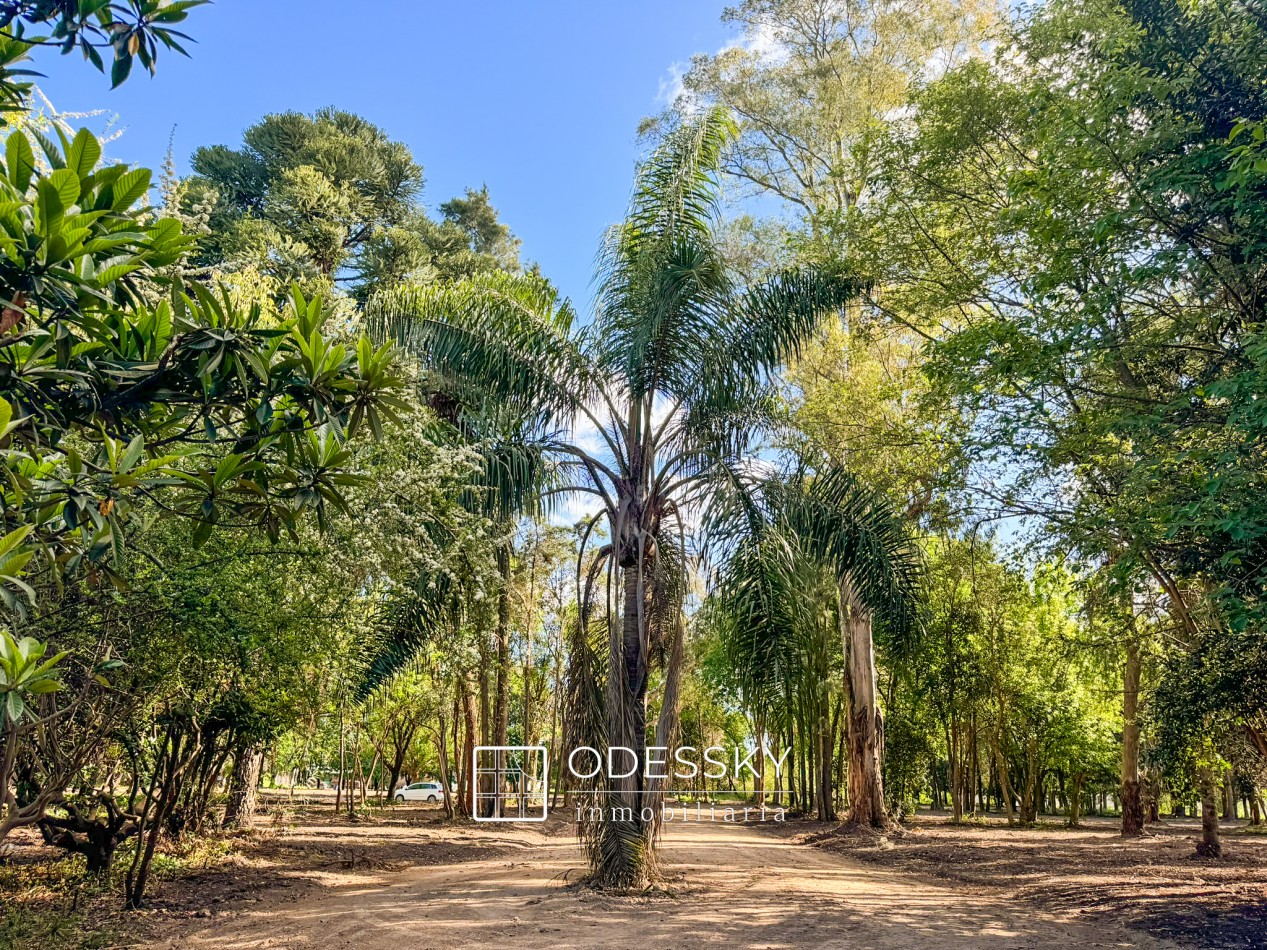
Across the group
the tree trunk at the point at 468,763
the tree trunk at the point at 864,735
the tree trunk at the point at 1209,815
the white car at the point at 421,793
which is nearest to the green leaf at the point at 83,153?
the tree trunk at the point at 1209,815

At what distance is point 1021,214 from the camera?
8.40 m

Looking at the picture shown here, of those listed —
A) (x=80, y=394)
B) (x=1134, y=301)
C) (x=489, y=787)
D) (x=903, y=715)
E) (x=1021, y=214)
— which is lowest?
(x=489, y=787)

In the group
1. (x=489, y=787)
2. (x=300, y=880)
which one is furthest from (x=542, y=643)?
(x=300, y=880)

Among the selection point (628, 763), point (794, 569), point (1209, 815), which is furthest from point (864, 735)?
point (794, 569)

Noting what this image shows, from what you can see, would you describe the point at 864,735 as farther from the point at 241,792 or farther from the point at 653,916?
the point at 241,792

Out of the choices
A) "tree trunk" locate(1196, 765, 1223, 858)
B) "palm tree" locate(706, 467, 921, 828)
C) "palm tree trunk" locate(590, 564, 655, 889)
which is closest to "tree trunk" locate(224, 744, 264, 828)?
"palm tree trunk" locate(590, 564, 655, 889)

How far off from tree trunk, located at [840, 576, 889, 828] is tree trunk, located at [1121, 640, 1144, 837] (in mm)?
4870

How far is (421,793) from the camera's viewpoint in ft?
127

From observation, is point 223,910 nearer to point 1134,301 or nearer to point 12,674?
point 12,674

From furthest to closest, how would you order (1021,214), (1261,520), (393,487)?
1. (393,487)
2. (1021,214)
3. (1261,520)

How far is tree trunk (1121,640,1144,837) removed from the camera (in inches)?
651

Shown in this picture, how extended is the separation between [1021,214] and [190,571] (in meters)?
8.60

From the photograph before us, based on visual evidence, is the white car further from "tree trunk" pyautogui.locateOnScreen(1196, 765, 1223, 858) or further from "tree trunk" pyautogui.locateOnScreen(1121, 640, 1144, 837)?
"tree trunk" pyautogui.locateOnScreen(1196, 765, 1223, 858)

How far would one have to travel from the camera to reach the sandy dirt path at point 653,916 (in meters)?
7.73
